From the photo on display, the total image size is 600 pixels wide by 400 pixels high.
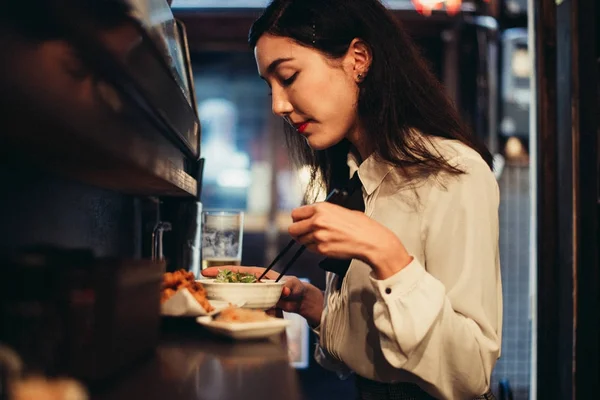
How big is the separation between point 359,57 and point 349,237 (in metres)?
0.62

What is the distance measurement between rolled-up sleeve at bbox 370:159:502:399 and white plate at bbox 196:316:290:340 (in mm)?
225

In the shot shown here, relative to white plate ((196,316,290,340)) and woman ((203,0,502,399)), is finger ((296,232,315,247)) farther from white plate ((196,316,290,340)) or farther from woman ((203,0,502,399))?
white plate ((196,316,290,340))

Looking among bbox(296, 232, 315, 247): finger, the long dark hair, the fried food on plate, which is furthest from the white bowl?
the long dark hair

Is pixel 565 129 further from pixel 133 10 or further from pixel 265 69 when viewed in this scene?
pixel 133 10

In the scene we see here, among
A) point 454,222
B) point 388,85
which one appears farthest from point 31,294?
point 388,85

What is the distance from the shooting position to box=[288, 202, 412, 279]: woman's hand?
121 cm

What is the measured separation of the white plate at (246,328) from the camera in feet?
3.73

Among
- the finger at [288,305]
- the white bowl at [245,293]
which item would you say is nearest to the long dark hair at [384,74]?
the white bowl at [245,293]

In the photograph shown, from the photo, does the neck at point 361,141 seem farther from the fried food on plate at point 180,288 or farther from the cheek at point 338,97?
the fried food on plate at point 180,288

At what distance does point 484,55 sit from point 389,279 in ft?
13.9

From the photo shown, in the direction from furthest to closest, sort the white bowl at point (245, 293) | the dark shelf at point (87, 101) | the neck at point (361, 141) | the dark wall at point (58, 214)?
the neck at point (361, 141) < the white bowl at point (245, 293) < the dark wall at point (58, 214) < the dark shelf at point (87, 101)

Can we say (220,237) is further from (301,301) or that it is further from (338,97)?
(338,97)

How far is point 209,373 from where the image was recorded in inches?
34.8

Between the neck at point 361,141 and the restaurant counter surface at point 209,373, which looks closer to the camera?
the restaurant counter surface at point 209,373
